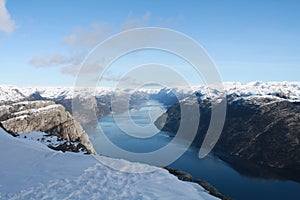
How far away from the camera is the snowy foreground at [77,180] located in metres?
13.2

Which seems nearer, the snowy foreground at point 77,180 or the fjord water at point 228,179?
the snowy foreground at point 77,180

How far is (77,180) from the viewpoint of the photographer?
49.3 feet

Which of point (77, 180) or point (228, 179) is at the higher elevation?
point (77, 180)

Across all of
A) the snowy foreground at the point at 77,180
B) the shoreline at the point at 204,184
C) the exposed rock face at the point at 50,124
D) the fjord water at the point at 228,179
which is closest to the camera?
the snowy foreground at the point at 77,180

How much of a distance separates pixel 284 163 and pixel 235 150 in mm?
30022

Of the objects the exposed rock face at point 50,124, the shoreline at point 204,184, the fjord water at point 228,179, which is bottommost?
the fjord water at point 228,179

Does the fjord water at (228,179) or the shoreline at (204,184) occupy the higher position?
the shoreline at (204,184)

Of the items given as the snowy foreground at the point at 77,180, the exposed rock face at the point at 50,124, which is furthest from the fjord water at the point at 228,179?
the snowy foreground at the point at 77,180

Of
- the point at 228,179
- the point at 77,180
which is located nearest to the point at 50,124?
the point at 228,179

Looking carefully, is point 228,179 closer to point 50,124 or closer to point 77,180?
point 50,124

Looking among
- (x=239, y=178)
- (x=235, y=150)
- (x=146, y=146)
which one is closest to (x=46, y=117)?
(x=146, y=146)

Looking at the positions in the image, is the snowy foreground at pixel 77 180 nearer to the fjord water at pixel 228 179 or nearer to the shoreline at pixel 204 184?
the shoreline at pixel 204 184

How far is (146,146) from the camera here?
14125cm

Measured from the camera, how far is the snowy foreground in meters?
13.2
